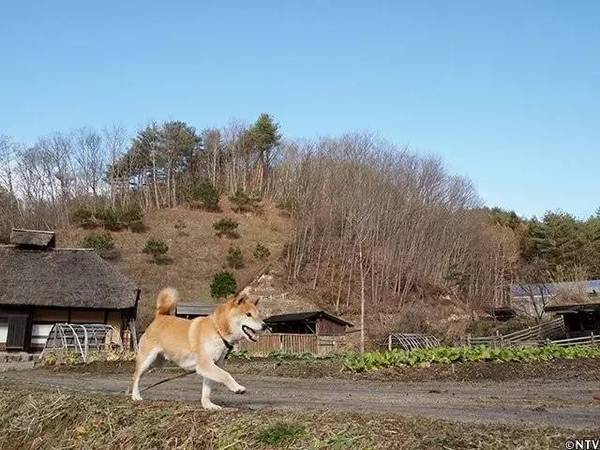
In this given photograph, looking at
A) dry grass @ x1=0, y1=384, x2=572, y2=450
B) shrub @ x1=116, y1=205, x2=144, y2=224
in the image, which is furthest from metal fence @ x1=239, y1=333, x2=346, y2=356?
shrub @ x1=116, y1=205, x2=144, y2=224

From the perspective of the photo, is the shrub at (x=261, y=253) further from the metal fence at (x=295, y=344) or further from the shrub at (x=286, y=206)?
the metal fence at (x=295, y=344)

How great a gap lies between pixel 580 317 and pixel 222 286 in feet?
95.5

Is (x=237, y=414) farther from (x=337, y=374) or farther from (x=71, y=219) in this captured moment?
(x=71, y=219)

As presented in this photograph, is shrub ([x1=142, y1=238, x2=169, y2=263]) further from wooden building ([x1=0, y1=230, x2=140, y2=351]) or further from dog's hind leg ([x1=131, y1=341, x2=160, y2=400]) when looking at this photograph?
dog's hind leg ([x1=131, y1=341, x2=160, y2=400])

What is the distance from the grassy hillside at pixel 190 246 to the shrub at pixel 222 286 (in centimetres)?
107

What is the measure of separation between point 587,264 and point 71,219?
189 ft

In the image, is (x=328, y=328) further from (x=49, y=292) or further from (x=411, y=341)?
(x=49, y=292)

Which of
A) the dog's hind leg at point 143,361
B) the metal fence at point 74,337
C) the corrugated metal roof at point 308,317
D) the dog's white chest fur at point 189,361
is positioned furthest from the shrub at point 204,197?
the dog's white chest fur at point 189,361

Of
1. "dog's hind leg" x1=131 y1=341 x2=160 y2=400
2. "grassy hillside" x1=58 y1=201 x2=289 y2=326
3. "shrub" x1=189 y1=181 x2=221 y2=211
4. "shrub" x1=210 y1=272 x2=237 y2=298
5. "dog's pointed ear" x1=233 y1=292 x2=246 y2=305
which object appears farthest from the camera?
"shrub" x1=189 y1=181 x2=221 y2=211

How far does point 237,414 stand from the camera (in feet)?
19.7

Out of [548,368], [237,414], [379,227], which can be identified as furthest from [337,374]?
[379,227]

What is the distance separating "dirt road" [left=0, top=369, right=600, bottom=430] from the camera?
23.2 feet

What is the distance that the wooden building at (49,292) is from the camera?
32.8 m

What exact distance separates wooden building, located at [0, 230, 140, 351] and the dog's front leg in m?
28.5
